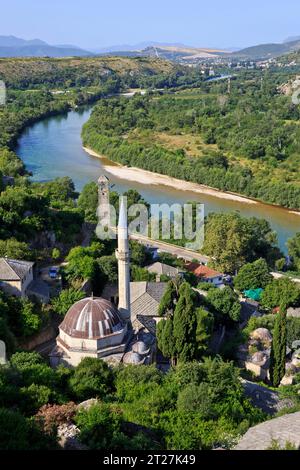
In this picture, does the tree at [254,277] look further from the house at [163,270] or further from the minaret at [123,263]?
the minaret at [123,263]

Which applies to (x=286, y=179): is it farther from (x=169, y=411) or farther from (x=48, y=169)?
(x=169, y=411)

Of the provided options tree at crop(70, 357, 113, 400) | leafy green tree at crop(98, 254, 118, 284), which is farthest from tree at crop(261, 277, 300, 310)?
tree at crop(70, 357, 113, 400)

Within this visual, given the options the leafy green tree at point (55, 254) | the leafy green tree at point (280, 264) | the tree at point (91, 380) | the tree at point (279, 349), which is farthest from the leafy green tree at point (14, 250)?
the leafy green tree at point (280, 264)

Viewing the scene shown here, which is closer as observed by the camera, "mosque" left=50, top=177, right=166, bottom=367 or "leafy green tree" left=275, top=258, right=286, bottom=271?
"mosque" left=50, top=177, right=166, bottom=367

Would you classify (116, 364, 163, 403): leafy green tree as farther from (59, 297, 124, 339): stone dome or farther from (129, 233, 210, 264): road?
(129, 233, 210, 264): road

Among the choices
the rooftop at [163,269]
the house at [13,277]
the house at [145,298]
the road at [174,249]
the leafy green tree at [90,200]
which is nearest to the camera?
the house at [13,277]
